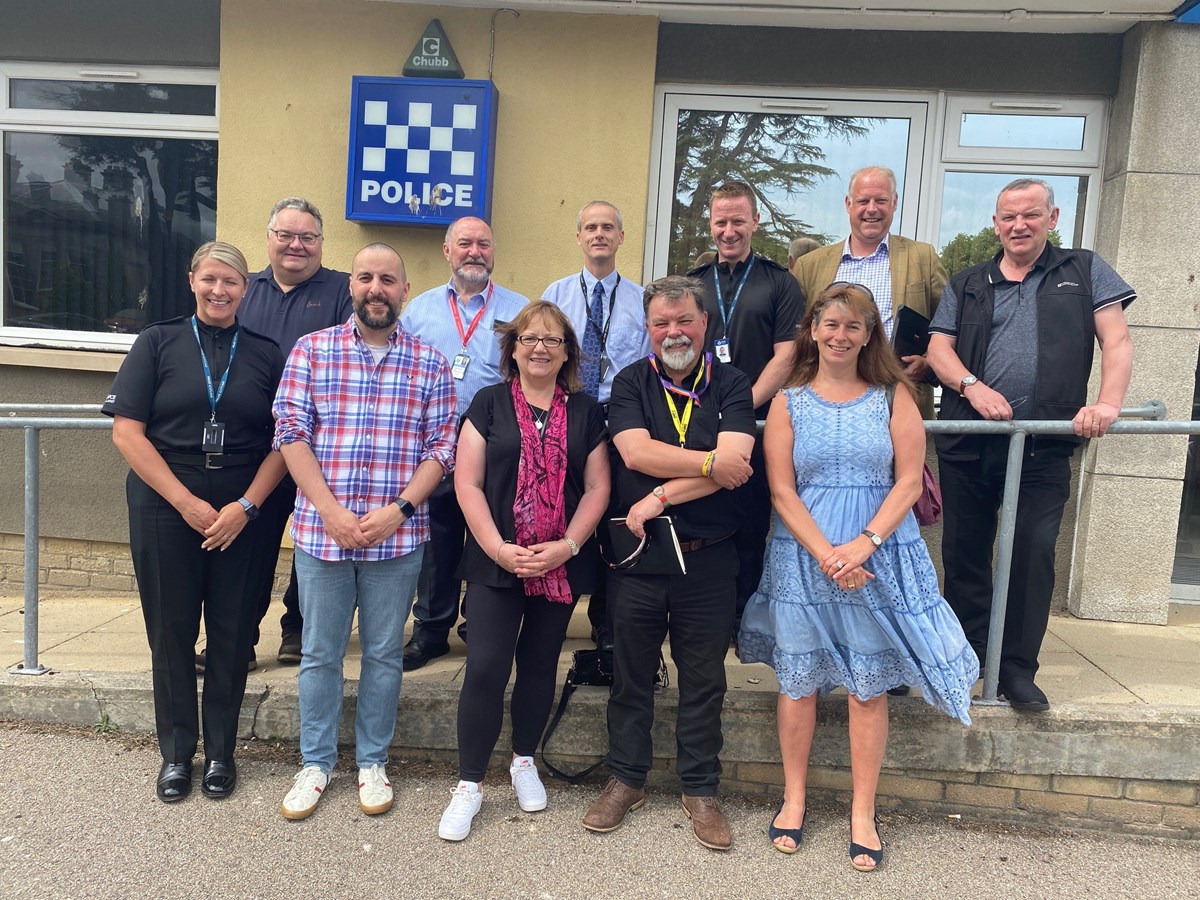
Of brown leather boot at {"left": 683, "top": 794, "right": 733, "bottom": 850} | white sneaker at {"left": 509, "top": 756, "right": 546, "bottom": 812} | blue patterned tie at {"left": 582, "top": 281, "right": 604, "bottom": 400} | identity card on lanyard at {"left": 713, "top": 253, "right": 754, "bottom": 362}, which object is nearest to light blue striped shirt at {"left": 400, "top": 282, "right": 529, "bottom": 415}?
blue patterned tie at {"left": 582, "top": 281, "right": 604, "bottom": 400}

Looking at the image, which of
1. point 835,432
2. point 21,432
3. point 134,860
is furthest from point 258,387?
point 21,432

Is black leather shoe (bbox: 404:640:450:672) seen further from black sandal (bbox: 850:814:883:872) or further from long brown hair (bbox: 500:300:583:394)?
black sandal (bbox: 850:814:883:872)

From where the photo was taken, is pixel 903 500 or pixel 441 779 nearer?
pixel 903 500

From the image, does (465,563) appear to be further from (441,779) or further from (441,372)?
(441,779)

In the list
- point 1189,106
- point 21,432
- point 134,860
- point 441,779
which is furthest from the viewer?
point 21,432

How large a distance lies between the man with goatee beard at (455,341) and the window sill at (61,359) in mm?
2582

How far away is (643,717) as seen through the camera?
296 centimetres

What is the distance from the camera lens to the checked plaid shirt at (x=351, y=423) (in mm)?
2918

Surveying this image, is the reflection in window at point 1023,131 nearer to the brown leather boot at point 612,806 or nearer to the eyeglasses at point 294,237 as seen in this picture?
the eyeglasses at point 294,237

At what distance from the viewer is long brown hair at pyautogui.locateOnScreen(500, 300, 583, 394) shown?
2902 millimetres

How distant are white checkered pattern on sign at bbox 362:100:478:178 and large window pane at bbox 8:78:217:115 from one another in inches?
47.2

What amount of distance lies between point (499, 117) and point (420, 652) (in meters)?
2.96

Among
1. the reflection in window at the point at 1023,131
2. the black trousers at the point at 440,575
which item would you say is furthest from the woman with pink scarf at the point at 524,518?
the reflection in window at the point at 1023,131

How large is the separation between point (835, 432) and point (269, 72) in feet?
13.0
